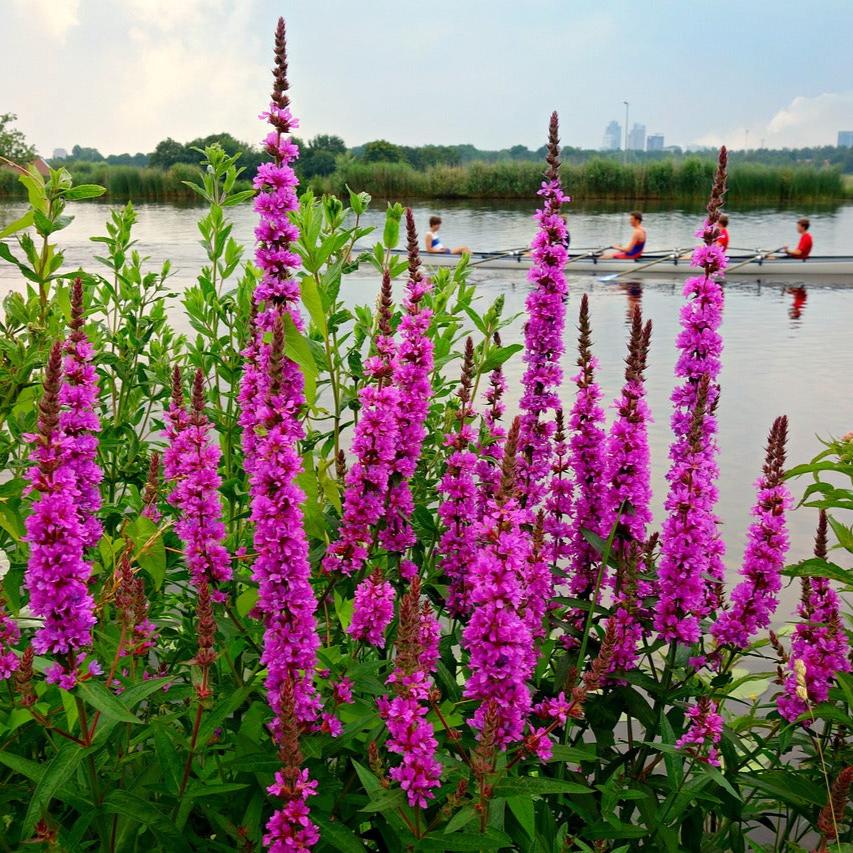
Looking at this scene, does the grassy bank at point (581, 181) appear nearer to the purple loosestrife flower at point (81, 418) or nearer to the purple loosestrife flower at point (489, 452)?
the purple loosestrife flower at point (489, 452)

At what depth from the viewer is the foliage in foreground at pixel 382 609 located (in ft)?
6.33

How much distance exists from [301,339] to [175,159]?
10574 centimetres

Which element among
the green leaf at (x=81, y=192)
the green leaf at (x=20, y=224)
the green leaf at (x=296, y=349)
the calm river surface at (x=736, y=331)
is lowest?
the calm river surface at (x=736, y=331)

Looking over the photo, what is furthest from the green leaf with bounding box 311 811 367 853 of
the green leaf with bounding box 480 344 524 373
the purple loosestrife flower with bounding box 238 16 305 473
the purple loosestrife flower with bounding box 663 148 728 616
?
the green leaf with bounding box 480 344 524 373

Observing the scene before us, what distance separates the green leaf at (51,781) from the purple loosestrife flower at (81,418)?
1.63ft

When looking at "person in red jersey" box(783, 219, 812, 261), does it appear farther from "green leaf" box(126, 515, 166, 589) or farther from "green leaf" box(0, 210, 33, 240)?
A: "green leaf" box(126, 515, 166, 589)

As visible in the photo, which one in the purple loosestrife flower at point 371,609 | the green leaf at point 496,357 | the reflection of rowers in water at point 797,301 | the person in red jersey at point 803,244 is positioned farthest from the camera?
the person in red jersey at point 803,244

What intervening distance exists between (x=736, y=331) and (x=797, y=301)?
5.46m

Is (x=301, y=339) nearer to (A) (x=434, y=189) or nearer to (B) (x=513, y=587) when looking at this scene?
(B) (x=513, y=587)

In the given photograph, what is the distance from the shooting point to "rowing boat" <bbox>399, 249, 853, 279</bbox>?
26703 millimetres

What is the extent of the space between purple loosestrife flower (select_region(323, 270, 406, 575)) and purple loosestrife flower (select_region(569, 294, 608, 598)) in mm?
708

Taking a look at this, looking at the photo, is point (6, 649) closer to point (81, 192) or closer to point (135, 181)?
point (81, 192)

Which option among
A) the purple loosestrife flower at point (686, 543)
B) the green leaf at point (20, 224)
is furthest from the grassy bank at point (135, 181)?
the purple loosestrife flower at point (686, 543)

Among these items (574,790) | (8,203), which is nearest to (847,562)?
(574,790)
